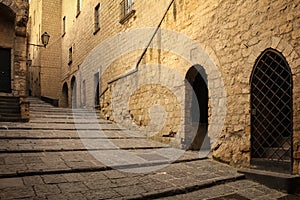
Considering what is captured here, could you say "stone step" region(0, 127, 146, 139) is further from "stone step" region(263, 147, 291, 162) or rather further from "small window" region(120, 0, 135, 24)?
"small window" region(120, 0, 135, 24)

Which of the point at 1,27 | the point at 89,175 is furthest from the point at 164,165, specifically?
the point at 1,27

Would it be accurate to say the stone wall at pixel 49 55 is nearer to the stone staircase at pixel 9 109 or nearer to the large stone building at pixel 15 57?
the large stone building at pixel 15 57

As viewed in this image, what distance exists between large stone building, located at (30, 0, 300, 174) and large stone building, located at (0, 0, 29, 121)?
275 cm

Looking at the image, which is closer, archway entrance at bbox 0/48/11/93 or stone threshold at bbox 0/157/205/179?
stone threshold at bbox 0/157/205/179

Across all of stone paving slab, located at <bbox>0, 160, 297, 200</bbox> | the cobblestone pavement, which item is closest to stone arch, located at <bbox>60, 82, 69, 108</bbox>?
the cobblestone pavement

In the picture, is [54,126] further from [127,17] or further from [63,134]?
[127,17]

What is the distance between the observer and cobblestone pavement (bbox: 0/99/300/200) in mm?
3016

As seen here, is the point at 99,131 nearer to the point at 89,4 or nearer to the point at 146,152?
the point at 146,152

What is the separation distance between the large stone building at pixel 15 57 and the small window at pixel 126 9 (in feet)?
10.3

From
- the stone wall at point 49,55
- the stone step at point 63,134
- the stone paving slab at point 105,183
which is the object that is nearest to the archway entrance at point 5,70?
the stone step at point 63,134

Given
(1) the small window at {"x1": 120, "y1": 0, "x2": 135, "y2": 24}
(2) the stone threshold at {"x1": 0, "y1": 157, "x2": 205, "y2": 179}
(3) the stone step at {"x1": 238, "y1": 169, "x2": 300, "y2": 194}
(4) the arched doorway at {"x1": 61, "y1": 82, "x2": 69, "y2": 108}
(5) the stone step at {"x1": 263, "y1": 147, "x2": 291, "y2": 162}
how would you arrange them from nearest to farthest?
(2) the stone threshold at {"x1": 0, "y1": 157, "x2": 205, "y2": 179}, (3) the stone step at {"x1": 238, "y1": 169, "x2": 300, "y2": 194}, (5) the stone step at {"x1": 263, "y1": 147, "x2": 291, "y2": 162}, (1) the small window at {"x1": 120, "y1": 0, "x2": 135, "y2": 24}, (4) the arched doorway at {"x1": 61, "y1": 82, "x2": 69, "y2": 108}

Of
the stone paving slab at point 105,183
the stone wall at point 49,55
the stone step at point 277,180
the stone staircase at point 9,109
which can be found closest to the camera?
the stone paving slab at point 105,183

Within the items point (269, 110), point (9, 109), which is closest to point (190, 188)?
point (269, 110)

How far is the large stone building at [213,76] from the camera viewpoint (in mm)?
3969
